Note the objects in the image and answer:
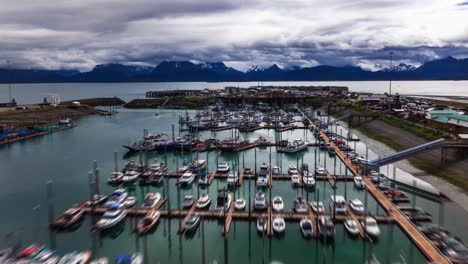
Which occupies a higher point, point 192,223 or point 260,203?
point 260,203

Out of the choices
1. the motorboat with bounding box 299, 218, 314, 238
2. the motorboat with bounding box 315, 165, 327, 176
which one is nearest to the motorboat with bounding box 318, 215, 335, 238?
the motorboat with bounding box 299, 218, 314, 238

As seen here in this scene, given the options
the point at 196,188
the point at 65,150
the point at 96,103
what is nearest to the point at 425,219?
the point at 196,188

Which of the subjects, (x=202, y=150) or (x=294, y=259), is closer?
(x=294, y=259)

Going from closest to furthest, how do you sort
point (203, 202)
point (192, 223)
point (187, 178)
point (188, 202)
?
point (192, 223) < point (188, 202) < point (203, 202) < point (187, 178)

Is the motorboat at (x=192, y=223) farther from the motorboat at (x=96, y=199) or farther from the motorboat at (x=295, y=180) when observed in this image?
the motorboat at (x=295, y=180)

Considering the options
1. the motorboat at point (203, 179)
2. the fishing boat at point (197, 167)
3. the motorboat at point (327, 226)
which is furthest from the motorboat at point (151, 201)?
the motorboat at point (327, 226)

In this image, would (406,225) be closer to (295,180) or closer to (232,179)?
(295,180)

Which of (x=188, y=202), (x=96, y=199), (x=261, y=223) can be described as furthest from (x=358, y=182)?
(x=96, y=199)

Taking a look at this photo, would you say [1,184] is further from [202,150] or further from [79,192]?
[202,150]
